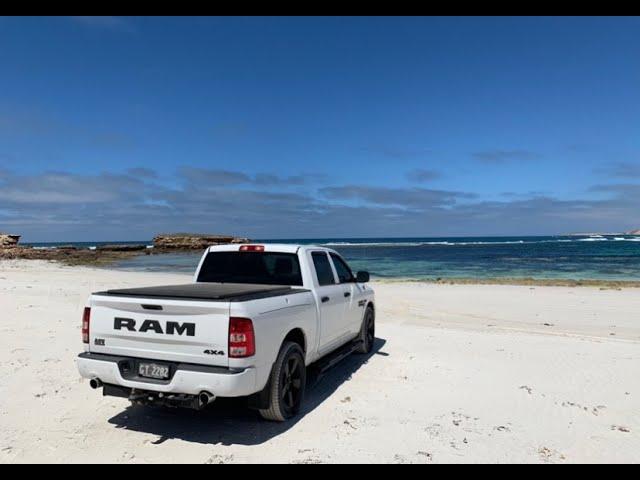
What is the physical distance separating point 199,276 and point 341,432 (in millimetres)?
2936

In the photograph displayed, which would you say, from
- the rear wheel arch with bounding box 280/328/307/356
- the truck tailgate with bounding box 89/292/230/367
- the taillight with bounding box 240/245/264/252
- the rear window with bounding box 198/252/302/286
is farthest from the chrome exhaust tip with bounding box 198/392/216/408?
the taillight with bounding box 240/245/264/252

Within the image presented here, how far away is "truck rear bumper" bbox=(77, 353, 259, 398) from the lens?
3988mm

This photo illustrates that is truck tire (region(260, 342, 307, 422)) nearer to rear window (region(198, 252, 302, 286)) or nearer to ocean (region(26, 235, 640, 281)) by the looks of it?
rear window (region(198, 252, 302, 286))

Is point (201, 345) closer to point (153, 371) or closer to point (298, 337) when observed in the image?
point (153, 371)

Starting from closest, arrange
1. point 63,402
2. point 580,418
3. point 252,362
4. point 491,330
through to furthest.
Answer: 1. point 252,362
2. point 580,418
3. point 63,402
4. point 491,330

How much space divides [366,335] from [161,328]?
14.2 feet

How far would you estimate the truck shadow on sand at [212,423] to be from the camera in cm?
445

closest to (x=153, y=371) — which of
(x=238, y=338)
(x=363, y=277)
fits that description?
(x=238, y=338)

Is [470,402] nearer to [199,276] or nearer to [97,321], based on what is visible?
[199,276]

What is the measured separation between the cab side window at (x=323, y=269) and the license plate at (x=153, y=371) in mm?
2349

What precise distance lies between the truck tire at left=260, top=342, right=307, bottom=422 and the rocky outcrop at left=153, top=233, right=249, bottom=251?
271ft

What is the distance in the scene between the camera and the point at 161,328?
425 cm
